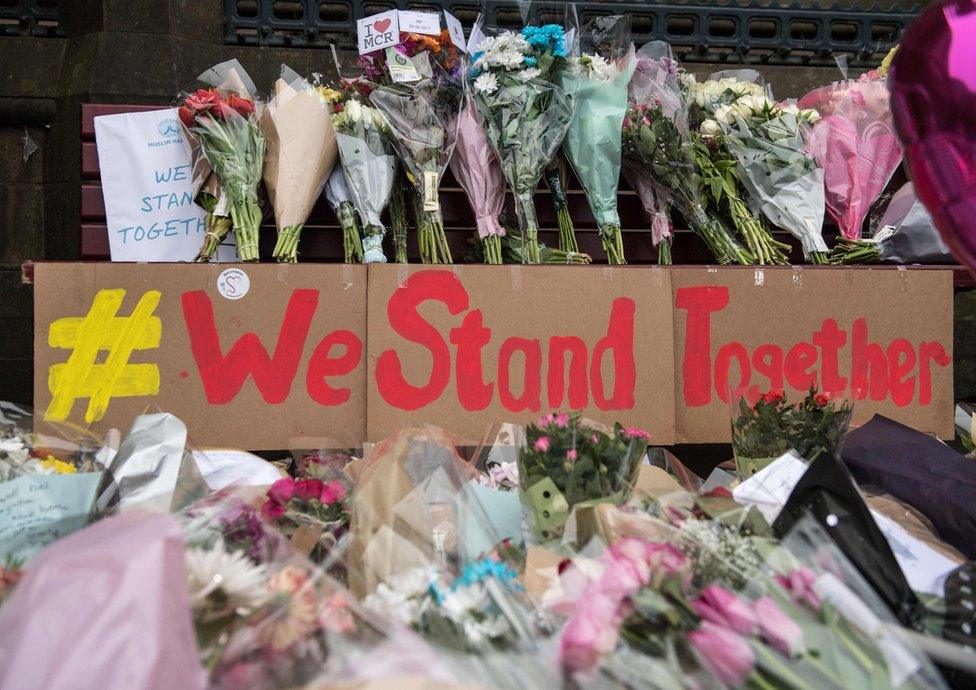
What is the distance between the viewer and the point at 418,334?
2398 millimetres

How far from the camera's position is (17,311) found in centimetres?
368

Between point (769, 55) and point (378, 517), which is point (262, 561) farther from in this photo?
point (769, 55)

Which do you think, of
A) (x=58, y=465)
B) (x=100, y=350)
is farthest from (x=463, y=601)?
(x=100, y=350)

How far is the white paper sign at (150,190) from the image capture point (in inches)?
111

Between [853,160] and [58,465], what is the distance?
2.54 metres

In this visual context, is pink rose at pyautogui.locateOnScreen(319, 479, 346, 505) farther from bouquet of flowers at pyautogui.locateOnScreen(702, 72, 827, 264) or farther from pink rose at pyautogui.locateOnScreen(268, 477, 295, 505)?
bouquet of flowers at pyautogui.locateOnScreen(702, 72, 827, 264)

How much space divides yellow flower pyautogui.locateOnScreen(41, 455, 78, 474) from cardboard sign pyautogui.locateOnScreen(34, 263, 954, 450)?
1.96ft

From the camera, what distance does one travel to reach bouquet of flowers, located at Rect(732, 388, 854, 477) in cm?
178

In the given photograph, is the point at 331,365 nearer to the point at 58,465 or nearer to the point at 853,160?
the point at 58,465

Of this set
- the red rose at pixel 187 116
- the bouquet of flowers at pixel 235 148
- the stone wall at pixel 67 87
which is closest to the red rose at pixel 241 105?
the bouquet of flowers at pixel 235 148

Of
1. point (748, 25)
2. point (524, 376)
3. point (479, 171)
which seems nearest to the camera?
point (524, 376)

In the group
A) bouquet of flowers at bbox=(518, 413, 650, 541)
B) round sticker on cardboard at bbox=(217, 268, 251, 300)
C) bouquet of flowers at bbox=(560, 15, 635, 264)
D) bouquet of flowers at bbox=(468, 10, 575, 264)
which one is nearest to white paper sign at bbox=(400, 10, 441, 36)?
bouquet of flowers at bbox=(468, 10, 575, 264)

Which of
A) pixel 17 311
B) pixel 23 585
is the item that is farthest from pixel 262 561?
pixel 17 311

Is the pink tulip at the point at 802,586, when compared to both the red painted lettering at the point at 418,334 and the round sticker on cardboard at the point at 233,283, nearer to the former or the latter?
the red painted lettering at the point at 418,334
